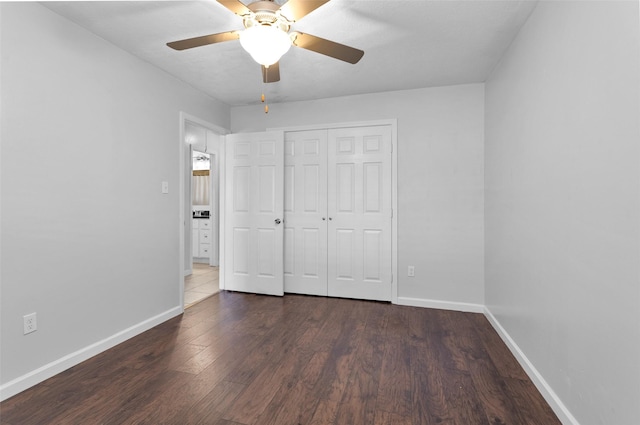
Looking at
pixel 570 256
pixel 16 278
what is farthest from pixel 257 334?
pixel 570 256

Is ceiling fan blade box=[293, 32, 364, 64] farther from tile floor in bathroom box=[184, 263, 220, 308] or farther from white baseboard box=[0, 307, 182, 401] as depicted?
tile floor in bathroom box=[184, 263, 220, 308]

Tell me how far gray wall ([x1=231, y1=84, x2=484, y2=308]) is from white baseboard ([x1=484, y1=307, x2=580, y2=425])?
0.82 meters

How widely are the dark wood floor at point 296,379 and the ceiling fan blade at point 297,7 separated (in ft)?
6.82

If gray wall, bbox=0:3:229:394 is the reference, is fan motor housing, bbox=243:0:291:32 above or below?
above

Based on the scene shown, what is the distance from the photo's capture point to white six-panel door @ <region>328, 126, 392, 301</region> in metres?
3.68

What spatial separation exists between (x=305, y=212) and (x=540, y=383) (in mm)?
2749

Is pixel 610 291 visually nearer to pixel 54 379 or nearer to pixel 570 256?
pixel 570 256

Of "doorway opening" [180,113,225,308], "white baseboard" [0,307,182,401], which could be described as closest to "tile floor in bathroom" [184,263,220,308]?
"doorway opening" [180,113,225,308]

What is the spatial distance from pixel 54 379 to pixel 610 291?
10.2 ft

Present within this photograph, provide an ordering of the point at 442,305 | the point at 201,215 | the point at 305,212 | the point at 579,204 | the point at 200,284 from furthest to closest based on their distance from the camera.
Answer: the point at 201,215 → the point at 200,284 → the point at 305,212 → the point at 442,305 → the point at 579,204

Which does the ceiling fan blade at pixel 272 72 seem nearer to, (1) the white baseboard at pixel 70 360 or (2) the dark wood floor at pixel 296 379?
(2) the dark wood floor at pixel 296 379

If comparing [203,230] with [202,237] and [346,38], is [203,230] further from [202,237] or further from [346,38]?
[346,38]

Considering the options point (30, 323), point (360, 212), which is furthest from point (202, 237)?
point (30, 323)

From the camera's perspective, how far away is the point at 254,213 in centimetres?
401
